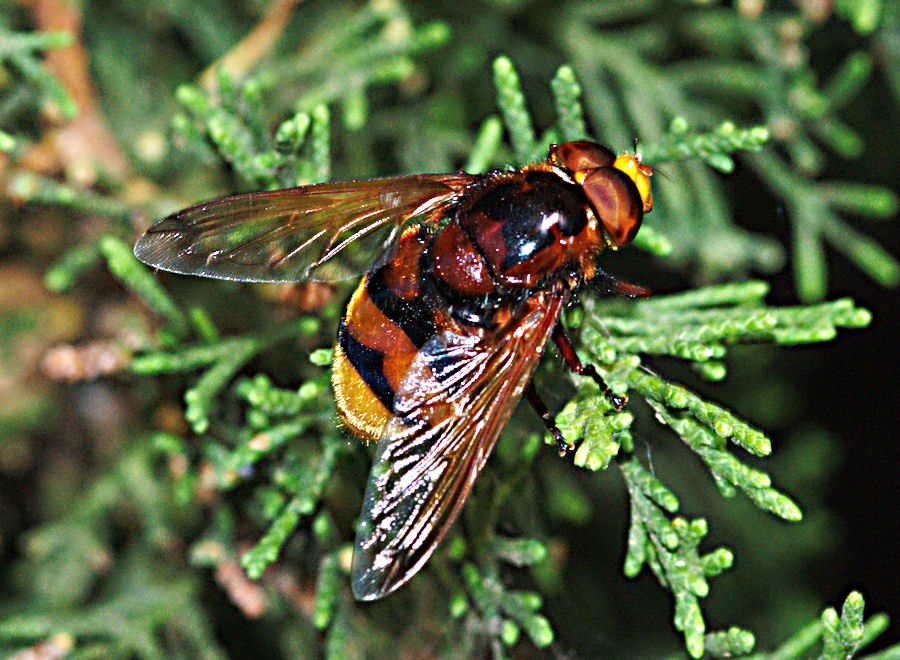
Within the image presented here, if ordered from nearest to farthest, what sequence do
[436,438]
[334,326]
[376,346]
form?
[436,438] → [376,346] → [334,326]

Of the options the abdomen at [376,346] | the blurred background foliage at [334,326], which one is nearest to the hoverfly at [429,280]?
the abdomen at [376,346]

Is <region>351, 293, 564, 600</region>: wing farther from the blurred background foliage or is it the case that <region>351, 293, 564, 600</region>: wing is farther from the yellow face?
the yellow face

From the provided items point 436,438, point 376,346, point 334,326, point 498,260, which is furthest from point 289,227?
point 436,438

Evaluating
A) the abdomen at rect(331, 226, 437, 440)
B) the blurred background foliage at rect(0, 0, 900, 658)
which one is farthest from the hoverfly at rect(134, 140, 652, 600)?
the blurred background foliage at rect(0, 0, 900, 658)

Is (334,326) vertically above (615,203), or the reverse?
(615,203)

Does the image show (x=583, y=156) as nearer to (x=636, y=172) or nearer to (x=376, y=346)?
(x=636, y=172)

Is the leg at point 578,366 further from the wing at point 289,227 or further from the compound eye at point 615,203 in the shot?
the wing at point 289,227
